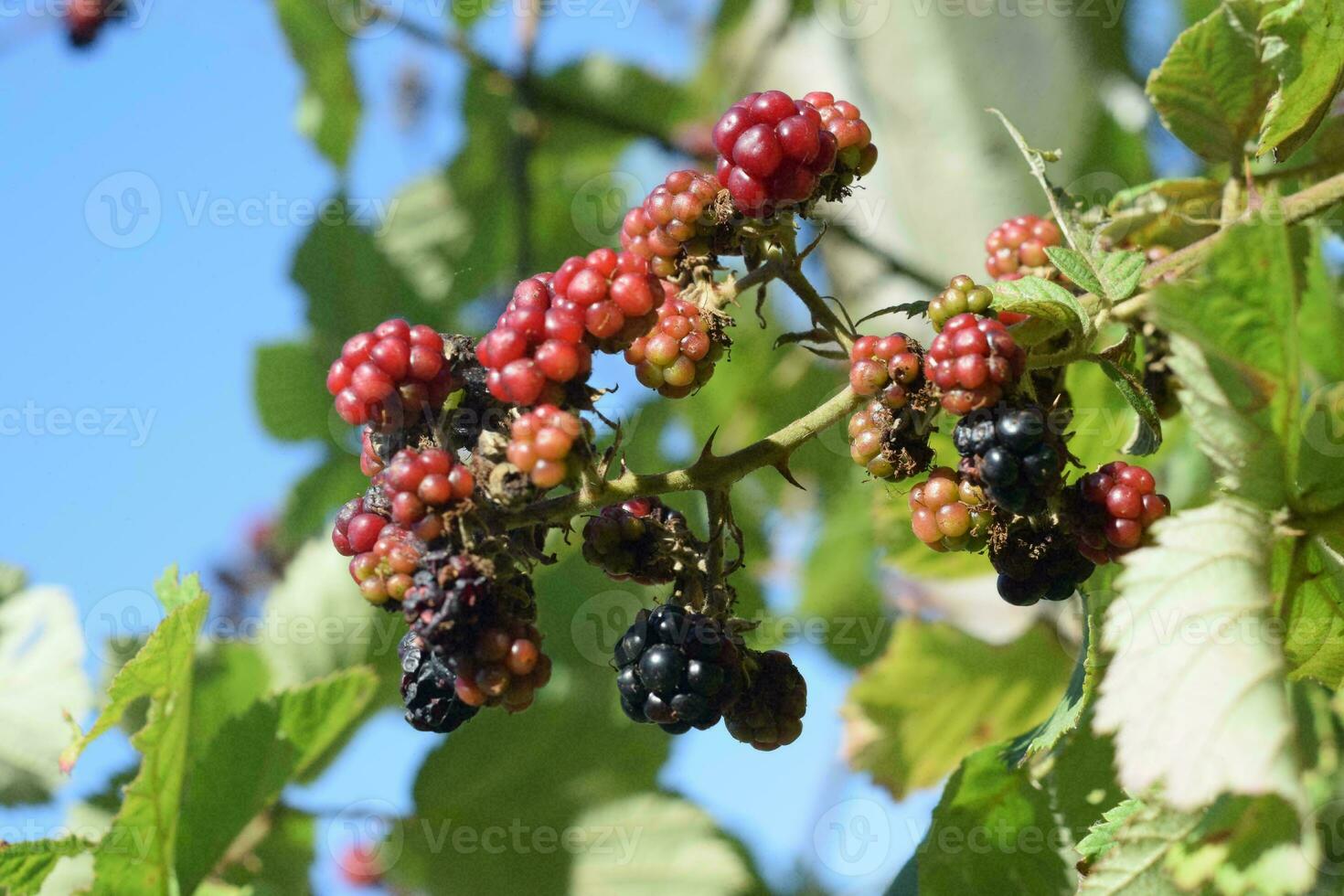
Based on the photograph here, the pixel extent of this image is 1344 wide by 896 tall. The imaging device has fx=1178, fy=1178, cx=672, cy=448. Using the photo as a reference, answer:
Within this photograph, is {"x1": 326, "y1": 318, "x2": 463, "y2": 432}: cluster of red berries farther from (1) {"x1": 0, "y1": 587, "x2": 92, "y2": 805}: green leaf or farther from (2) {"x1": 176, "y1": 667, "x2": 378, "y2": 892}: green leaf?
(1) {"x1": 0, "y1": 587, "x2": 92, "y2": 805}: green leaf

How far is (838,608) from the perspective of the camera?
3.11 meters

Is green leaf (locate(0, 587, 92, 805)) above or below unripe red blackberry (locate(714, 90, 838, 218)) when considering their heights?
below

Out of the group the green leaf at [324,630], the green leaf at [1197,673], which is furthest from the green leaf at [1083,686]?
the green leaf at [324,630]

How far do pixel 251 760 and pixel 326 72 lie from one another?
74.1 inches

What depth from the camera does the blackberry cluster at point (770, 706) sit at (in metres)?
1.30

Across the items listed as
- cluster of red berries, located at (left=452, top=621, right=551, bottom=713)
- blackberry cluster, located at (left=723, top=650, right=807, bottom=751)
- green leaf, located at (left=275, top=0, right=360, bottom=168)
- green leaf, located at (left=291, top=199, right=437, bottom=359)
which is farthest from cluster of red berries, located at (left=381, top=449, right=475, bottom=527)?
green leaf, located at (left=275, top=0, right=360, bottom=168)

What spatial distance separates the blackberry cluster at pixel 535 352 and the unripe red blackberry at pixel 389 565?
0.17 m

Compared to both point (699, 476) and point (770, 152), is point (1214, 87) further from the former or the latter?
point (699, 476)

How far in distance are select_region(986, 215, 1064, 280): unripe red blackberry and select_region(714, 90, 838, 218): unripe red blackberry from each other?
15.1 inches

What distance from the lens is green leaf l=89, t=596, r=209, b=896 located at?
4.97 feet

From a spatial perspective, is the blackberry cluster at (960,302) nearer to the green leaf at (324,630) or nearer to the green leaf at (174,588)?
the green leaf at (174,588)

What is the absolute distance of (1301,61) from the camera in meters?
1.36

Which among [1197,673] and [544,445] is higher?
[544,445]

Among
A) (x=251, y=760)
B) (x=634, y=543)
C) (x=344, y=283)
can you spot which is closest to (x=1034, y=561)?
(x=634, y=543)
